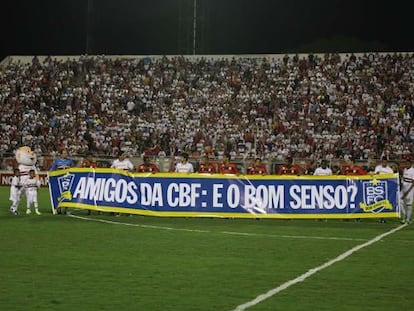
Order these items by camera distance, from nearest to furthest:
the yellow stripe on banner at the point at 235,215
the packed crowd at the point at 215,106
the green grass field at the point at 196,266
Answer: the green grass field at the point at 196,266
the yellow stripe on banner at the point at 235,215
the packed crowd at the point at 215,106

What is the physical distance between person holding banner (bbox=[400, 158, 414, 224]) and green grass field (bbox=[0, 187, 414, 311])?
1.79m

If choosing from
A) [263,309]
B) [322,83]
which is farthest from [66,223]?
[322,83]

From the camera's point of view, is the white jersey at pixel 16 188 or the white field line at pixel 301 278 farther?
the white jersey at pixel 16 188

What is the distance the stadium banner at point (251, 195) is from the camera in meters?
19.1

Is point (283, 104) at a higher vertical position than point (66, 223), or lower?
higher

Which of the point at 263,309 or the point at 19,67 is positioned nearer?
the point at 263,309

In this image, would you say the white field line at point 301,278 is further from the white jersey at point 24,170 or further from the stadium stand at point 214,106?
the stadium stand at point 214,106

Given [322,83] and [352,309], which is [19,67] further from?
[352,309]

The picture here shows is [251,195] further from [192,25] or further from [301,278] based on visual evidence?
[192,25]

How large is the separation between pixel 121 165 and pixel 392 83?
67.4 feet

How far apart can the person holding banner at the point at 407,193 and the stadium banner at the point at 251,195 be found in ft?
2.76

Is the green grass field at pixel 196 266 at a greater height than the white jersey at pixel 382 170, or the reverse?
the white jersey at pixel 382 170

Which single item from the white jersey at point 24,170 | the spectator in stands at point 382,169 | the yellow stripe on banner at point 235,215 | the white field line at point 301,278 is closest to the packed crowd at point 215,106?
the spectator in stands at point 382,169

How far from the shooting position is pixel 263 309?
26.7ft
